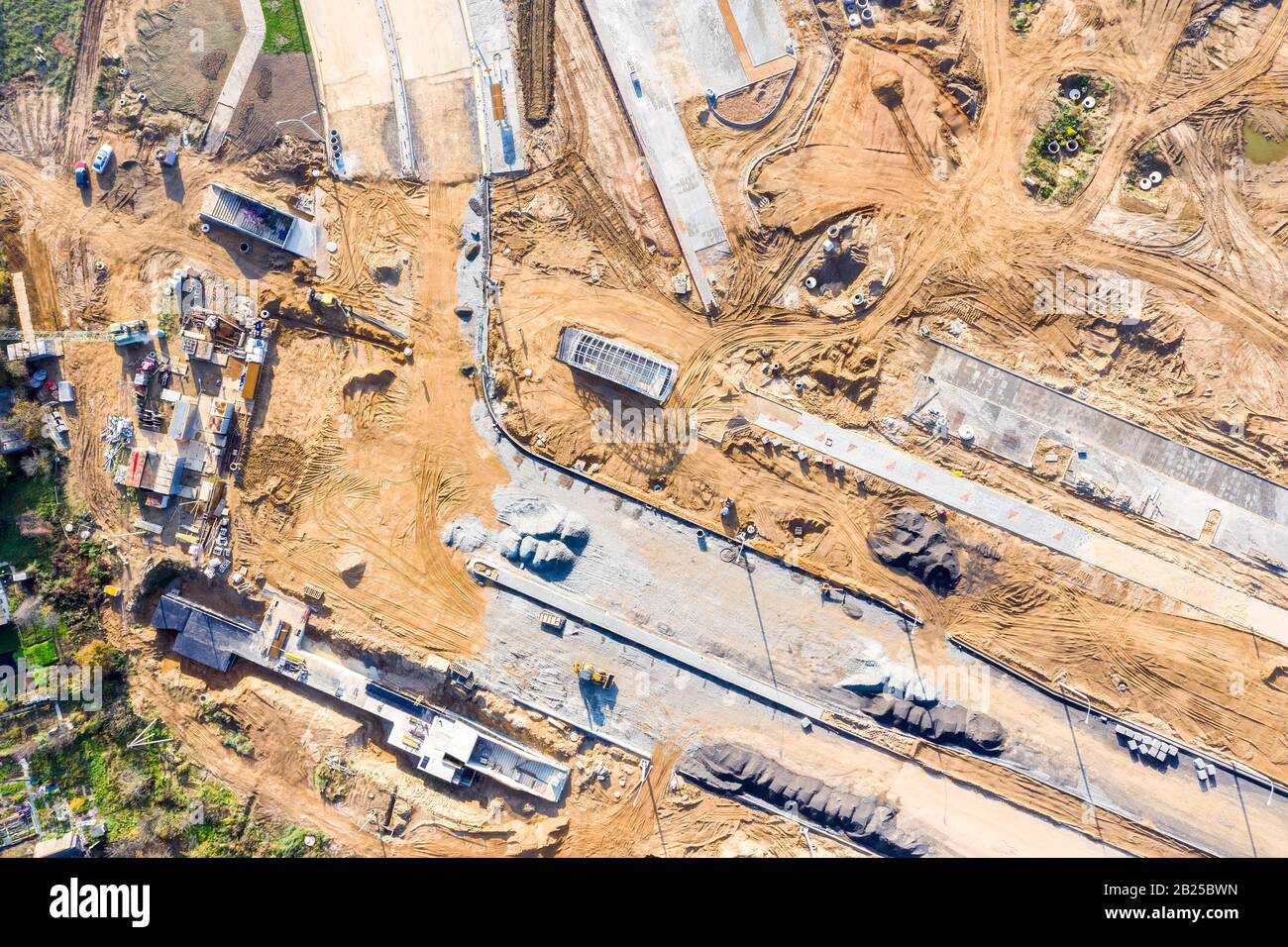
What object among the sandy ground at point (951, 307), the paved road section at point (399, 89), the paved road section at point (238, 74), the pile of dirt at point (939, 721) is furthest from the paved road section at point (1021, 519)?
the paved road section at point (238, 74)

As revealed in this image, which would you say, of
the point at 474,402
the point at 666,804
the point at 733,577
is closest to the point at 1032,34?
the point at 733,577

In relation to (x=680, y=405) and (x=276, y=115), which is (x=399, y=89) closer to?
(x=276, y=115)

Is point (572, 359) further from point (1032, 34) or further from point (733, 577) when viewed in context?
point (1032, 34)

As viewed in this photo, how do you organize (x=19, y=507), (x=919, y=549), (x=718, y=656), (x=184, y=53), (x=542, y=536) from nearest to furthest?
1. (x=19, y=507)
2. (x=919, y=549)
3. (x=718, y=656)
4. (x=542, y=536)
5. (x=184, y=53)

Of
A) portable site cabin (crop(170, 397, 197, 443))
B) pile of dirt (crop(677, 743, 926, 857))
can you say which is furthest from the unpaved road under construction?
portable site cabin (crop(170, 397, 197, 443))

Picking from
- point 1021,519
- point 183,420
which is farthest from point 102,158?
point 1021,519

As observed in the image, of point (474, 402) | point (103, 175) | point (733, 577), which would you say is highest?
point (103, 175)
